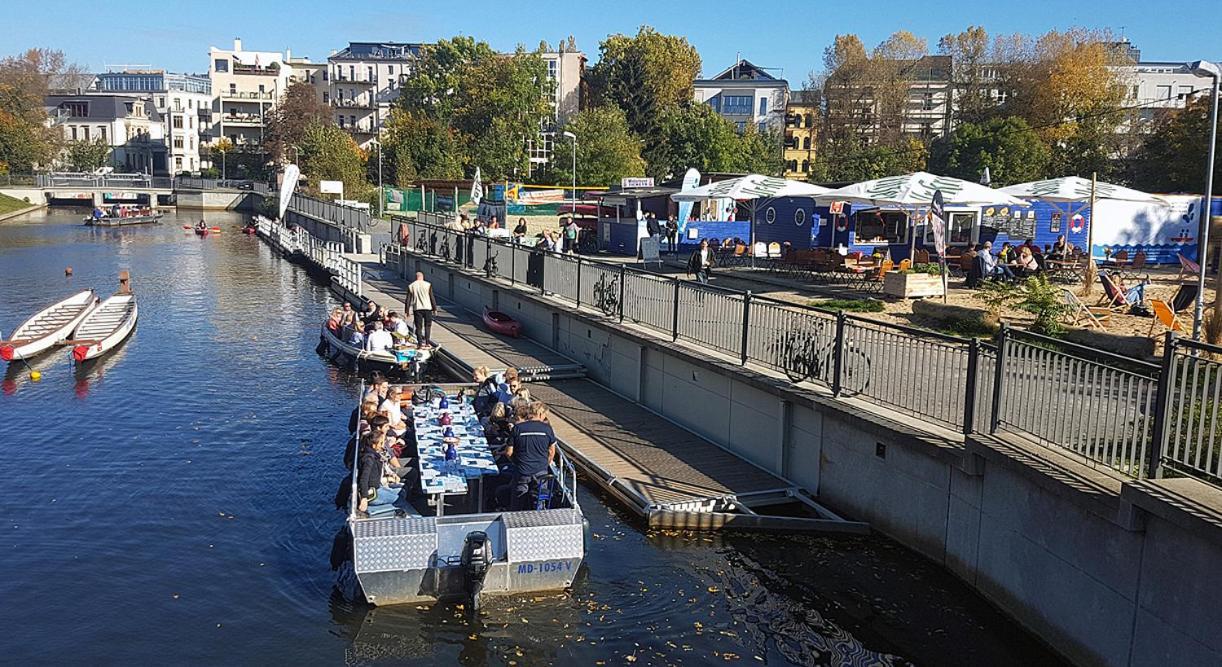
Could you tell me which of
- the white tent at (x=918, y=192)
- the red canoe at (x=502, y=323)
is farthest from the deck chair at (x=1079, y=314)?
the red canoe at (x=502, y=323)

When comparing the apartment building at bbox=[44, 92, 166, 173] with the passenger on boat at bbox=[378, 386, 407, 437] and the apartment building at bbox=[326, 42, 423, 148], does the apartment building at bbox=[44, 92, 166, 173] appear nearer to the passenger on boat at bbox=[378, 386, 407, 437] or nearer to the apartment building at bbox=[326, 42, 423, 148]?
the apartment building at bbox=[326, 42, 423, 148]

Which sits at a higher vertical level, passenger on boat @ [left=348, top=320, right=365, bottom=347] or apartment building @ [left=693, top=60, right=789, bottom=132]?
apartment building @ [left=693, top=60, right=789, bottom=132]

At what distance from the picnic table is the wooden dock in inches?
71.0

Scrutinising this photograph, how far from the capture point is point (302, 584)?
41.5 ft

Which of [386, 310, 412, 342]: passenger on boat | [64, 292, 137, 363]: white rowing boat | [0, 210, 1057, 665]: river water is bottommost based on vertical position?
[0, 210, 1057, 665]: river water

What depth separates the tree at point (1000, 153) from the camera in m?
68.3

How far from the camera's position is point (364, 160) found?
100438mm

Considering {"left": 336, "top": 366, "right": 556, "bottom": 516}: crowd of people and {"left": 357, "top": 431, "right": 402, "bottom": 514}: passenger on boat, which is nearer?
{"left": 336, "top": 366, "right": 556, "bottom": 516}: crowd of people

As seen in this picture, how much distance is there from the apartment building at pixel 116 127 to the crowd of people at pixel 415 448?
14308cm

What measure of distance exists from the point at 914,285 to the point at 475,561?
16308 millimetres

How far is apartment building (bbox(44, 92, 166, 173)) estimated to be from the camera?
5635 inches

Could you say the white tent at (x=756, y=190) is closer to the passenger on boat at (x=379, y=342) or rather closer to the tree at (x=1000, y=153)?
the passenger on boat at (x=379, y=342)

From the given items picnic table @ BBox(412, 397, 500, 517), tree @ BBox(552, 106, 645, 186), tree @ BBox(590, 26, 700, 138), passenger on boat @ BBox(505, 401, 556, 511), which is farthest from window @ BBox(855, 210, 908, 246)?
tree @ BBox(590, 26, 700, 138)

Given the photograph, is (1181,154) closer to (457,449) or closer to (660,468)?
(660,468)
